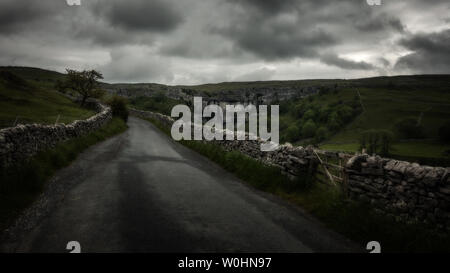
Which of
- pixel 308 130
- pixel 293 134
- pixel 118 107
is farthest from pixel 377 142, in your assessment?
pixel 118 107

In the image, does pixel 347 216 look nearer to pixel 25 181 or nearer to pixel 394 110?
pixel 25 181

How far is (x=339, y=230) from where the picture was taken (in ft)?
22.0

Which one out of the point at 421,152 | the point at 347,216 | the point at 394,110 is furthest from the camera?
the point at 394,110

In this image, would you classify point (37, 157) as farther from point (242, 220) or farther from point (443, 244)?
point (443, 244)

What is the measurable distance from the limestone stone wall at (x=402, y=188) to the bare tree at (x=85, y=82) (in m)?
49.8

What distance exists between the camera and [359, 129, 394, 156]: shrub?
96.4 metres

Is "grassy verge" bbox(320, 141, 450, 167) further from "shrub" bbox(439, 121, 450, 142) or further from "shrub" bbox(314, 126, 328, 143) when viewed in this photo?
"shrub" bbox(314, 126, 328, 143)

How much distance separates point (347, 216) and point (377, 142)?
119392mm

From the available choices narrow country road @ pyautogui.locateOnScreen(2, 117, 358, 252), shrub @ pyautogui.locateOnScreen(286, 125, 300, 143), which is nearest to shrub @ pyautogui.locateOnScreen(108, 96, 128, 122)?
narrow country road @ pyautogui.locateOnScreen(2, 117, 358, 252)

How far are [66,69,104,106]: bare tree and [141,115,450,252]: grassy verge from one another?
45112 millimetres

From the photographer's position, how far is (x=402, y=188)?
21.6 ft

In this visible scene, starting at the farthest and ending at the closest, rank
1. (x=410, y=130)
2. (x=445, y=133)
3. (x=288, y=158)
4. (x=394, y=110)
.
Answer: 1. (x=394, y=110)
2. (x=410, y=130)
3. (x=445, y=133)
4. (x=288, y=158)

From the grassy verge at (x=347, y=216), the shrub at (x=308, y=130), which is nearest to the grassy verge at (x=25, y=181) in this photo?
the grassy verge at (x=347, y=216)

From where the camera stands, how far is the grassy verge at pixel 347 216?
5.68 metres
